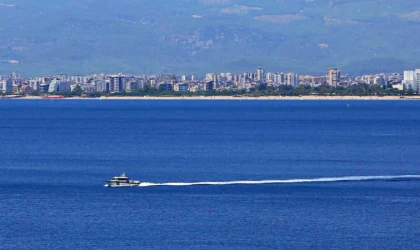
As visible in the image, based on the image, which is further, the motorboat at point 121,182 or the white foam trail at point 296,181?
the white foam trail at point 296,181

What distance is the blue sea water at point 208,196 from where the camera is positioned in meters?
29.8

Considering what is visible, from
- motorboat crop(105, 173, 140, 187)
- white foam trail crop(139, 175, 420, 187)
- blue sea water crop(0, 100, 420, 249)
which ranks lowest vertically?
blue sea water crop(0, 100, 420, 249)

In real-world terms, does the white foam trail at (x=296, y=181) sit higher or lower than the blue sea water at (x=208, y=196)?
higher

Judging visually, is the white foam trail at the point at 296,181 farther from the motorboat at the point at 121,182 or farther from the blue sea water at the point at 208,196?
the blue sea water at the point at 208,196

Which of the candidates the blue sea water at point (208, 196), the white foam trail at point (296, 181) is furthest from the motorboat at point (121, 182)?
the blue sea water at point (208, 196)

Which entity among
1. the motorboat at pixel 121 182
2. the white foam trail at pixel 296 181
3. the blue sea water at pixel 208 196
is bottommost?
the blue sea water at pixel 208 196

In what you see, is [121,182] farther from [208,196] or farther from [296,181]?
[296,181]

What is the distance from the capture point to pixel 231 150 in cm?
5631

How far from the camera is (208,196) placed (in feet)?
121

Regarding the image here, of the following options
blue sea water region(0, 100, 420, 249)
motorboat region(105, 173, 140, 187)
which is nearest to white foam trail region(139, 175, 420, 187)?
motorboat region(105, 173, 140, 187)

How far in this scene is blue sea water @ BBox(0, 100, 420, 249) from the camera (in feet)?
97.6

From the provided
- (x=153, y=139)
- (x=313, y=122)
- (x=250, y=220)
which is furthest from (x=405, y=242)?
(x=313, y=122)

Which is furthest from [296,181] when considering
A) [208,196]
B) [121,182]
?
[121,182]

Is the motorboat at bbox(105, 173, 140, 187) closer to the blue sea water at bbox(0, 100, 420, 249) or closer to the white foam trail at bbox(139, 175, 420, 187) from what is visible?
the white foam trail at bbox(139, 175, 420, 187)
